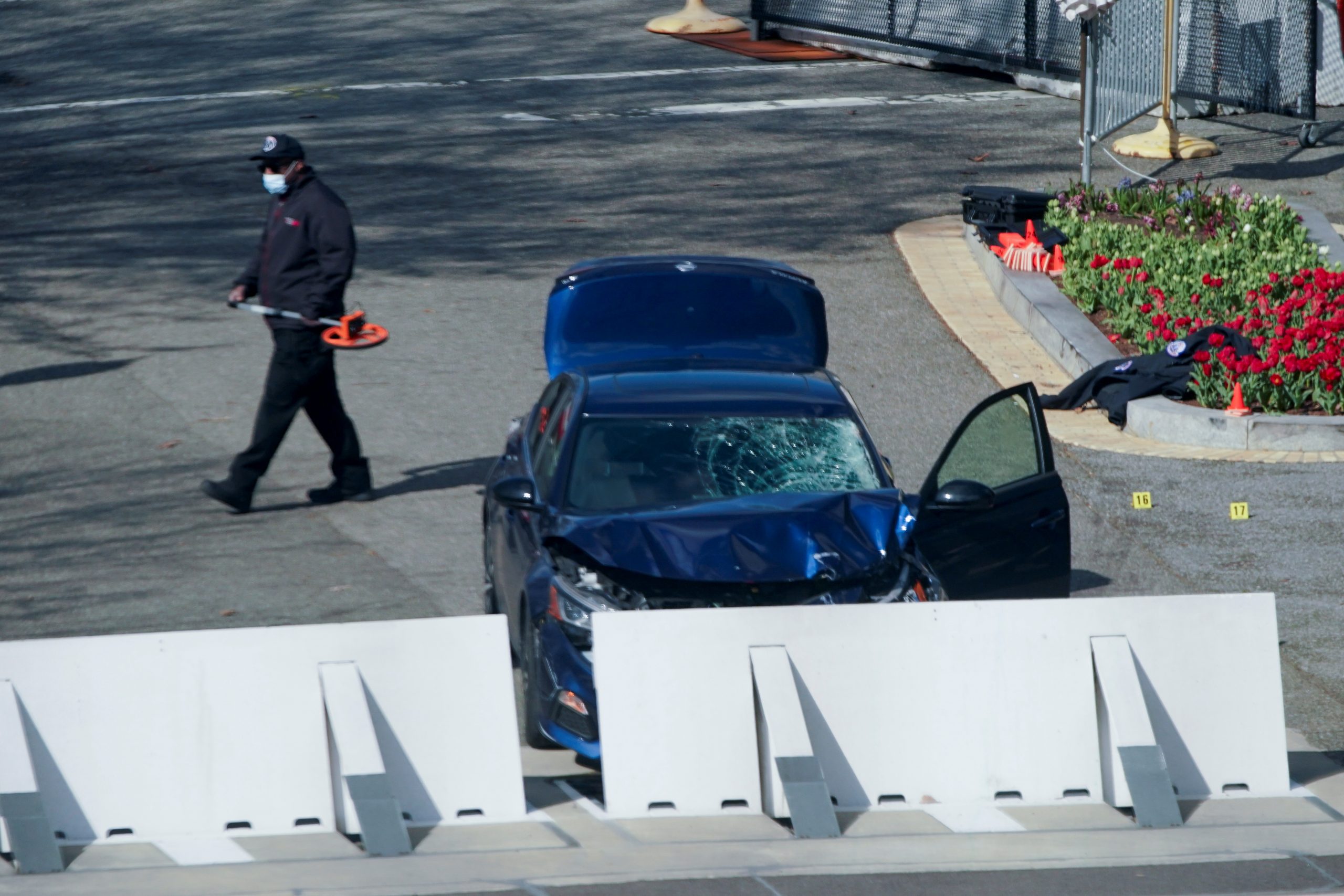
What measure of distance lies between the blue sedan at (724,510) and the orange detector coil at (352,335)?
117cm

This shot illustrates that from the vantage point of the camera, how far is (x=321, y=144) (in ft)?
67.9

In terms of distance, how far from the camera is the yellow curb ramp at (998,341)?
11656mm

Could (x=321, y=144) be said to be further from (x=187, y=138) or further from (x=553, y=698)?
(x=553, y=698)

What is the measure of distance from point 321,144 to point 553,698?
14.6 meters

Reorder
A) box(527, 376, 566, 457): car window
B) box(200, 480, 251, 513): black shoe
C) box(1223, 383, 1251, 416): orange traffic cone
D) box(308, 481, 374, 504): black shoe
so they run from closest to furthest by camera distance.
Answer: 1. box(527, 376, 566, 457): car window
2. box(200, 480, 251, 513): black shoe
3. box(308, 481, 374, 504): black shoe
4. box(1223, 383, 1251, 416): orange traffic cone

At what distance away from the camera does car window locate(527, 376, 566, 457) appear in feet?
29.0

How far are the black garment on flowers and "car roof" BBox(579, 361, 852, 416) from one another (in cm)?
405

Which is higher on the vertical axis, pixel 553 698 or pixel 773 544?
pixel 773 544

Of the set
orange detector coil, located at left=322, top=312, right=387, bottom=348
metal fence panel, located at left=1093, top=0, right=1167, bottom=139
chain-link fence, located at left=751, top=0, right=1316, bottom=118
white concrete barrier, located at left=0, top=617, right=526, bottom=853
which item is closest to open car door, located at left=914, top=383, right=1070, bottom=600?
white concrete barrier, located at left=0, top=617, right=526, bottom=853

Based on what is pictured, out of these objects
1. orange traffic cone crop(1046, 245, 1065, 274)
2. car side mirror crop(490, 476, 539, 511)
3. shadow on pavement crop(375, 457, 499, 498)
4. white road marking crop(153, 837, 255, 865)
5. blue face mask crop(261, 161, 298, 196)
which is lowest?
white road marking crop(153, 837, 255, 865)

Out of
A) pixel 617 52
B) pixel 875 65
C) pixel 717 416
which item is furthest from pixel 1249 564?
pixel 617 52

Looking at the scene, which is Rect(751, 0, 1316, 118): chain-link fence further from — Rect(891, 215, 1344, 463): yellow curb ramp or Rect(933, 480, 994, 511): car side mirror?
Rect(933, 480, 994, 511): car side mirror

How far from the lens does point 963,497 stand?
26.0 feet

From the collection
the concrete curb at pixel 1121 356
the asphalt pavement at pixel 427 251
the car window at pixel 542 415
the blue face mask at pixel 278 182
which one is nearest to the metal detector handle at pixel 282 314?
the blue face mask at pixel 278 182
